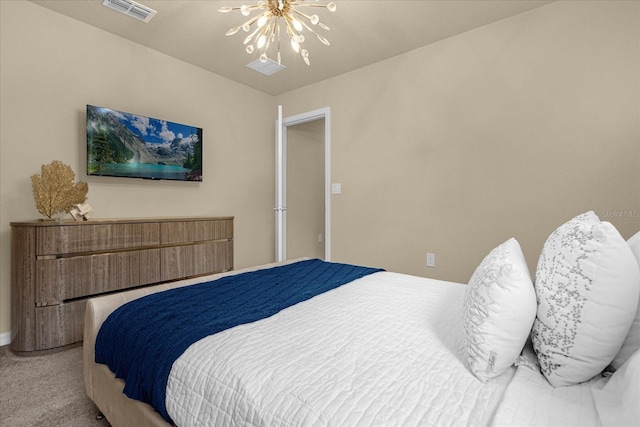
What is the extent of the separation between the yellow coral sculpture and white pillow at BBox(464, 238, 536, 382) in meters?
2.73

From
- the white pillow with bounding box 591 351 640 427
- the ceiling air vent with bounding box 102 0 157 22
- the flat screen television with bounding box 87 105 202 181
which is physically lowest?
the white pillow with bounding box 591 351 640 427

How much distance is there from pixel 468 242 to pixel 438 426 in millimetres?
2452

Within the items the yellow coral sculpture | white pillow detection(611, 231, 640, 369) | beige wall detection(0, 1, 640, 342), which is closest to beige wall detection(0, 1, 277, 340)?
beige wall detection(0, 1, 640, 342)

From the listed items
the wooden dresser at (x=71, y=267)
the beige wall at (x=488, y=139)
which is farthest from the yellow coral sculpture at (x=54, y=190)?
the beige wall at (x=488, y=139)

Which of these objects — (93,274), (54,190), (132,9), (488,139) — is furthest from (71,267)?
(488,139)

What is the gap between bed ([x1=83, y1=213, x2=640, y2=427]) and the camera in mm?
647

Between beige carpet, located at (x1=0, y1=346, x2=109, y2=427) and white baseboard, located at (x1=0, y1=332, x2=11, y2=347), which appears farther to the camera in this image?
white baseboard, located at (x1=0, y1=332, x2=11, y2=347)

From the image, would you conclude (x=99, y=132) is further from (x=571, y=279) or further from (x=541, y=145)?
(x=541, y=145)

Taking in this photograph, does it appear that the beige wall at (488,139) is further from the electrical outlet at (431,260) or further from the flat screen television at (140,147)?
the flat screen television at (140,147)

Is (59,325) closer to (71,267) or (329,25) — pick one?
(71,267)

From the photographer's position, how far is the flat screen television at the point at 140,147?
2613 millimetres

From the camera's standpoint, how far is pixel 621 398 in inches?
24.4

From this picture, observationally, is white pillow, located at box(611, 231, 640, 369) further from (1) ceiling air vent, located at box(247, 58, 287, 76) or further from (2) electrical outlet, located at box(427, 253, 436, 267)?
(1) ceiling air vent, located at box(247, 58, 287, 76)

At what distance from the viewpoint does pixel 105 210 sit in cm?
277
